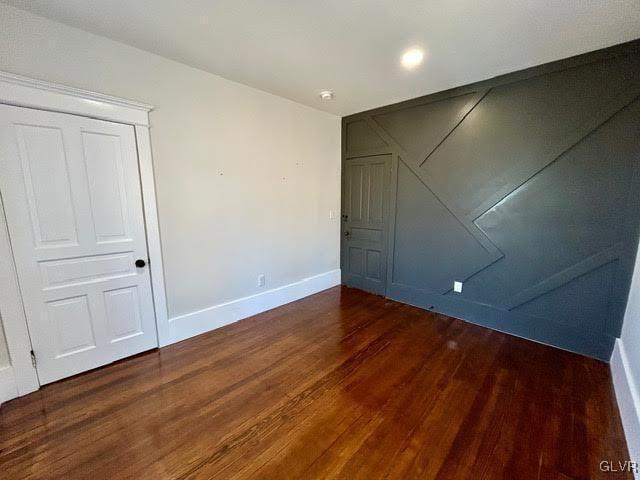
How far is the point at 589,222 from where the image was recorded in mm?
2279

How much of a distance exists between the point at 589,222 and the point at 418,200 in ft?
5.04

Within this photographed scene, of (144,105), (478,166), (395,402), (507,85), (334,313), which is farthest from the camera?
(334,313)

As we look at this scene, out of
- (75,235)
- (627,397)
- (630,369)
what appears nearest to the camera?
(627,397)

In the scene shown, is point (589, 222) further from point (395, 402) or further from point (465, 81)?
point (395, 402)

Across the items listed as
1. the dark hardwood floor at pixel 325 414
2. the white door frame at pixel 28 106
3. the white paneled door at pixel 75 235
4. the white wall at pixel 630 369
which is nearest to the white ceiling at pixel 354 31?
the white door frame at pixel 28 106

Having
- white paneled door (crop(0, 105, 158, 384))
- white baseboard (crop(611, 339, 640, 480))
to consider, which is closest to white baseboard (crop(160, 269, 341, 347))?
white paneled door (crop(0, 105, 158, 384))

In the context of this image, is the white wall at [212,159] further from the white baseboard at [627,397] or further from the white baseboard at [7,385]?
the white baseboard at [627,397]

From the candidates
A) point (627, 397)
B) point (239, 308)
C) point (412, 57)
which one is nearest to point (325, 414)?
point (239, 308)

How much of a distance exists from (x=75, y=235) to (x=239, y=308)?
1630 mm

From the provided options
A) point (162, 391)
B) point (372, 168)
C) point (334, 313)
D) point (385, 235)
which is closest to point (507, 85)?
point (372, 168)

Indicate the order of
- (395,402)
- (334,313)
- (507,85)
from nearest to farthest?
1. (395,402)
2. (507,85)
3. (334,313)

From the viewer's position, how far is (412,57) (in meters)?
2.24

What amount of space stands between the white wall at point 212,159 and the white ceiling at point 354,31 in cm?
16

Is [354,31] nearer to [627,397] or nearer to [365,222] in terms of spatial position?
[365,222]
